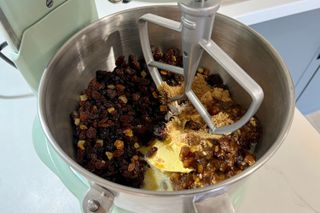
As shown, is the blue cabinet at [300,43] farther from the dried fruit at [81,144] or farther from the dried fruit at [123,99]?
the dried fruit at [81,144]

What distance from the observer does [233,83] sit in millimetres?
592

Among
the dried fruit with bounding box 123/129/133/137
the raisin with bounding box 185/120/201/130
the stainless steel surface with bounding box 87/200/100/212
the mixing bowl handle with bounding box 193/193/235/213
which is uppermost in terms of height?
the stainless steel surface with bounding box 87/200/100/212

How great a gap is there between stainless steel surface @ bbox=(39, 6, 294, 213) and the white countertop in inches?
3.3

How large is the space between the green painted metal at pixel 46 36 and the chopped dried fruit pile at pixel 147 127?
11 centimetres

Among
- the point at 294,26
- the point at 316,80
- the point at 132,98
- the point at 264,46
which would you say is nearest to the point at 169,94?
the point at 132,98

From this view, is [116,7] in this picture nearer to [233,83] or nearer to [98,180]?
[233,83]

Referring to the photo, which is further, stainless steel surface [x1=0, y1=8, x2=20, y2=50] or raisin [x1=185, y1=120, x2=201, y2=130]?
raisin [x1=185, y1=120, x2=201, y2=130]

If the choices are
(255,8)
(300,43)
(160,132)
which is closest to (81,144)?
(160,132)

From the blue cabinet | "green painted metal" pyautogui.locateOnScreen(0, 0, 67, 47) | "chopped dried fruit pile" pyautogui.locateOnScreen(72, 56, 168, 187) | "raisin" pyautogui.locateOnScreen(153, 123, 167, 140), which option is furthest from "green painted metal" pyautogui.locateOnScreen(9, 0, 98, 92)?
the blue cabinet

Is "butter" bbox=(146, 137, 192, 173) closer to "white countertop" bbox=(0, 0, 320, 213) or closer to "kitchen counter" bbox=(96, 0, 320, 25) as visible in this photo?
"white countertop" bbox=(0, 0, 320, 213)

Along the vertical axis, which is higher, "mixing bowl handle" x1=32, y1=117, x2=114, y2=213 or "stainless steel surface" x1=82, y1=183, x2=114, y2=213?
"stainless steel surface" x1=82, y1=183, x2=114, y2=213

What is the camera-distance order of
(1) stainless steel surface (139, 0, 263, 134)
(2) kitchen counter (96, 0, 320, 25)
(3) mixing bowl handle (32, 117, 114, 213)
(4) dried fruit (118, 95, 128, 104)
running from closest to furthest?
1. (1) stainless steel surface (139, 0, 263, 134)
2. (3) mixing bowl handle (32, 117, 114, 213)
3. (4) dried fruit (118, 95, 128, 104)
4. (2) kitchen counter (96, 0, 320, 25)

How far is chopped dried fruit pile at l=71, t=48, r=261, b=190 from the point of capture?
1.64 feet

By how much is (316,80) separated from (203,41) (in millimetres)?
842
